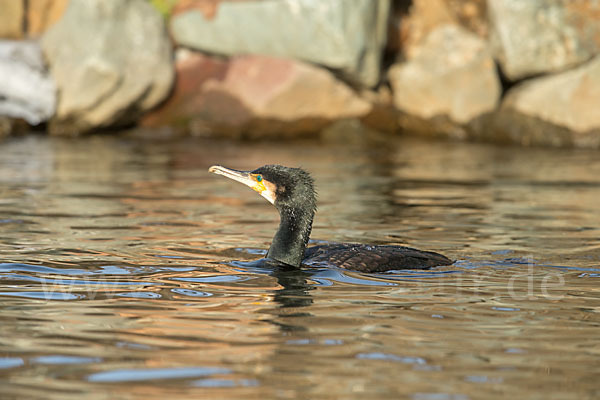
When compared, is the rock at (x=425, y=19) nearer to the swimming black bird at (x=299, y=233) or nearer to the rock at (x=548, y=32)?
the rock at (x=548, y=32)

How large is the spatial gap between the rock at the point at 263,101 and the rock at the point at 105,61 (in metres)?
0.76

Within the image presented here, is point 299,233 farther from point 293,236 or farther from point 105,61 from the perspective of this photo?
point 105,61

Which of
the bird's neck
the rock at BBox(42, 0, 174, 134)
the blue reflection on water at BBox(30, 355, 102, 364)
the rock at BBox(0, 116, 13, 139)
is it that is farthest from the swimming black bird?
the rock at BBox(0, 116, 13, 139)

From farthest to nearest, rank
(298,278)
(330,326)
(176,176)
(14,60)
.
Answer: (14,60) < (176,176) < (298,278) < (330,326)

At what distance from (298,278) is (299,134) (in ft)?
43.1

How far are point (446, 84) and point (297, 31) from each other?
3.09 metres

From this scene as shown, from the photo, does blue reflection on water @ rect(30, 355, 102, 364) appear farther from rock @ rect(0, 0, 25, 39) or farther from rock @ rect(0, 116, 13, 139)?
Result: rock @ rect(0, 0, 25, 39)

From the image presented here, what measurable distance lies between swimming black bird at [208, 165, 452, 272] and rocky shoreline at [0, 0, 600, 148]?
11.9 metres

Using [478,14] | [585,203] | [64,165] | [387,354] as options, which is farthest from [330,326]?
[478,14]

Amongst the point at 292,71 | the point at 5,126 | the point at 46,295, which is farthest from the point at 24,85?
the point at 46,295

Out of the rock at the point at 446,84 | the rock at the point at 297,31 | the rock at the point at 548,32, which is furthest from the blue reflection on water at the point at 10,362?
the rock at the point at 446,84

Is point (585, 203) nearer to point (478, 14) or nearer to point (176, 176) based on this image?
point (176, 176)

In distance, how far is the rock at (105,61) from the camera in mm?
18609

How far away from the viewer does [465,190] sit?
11.9m
